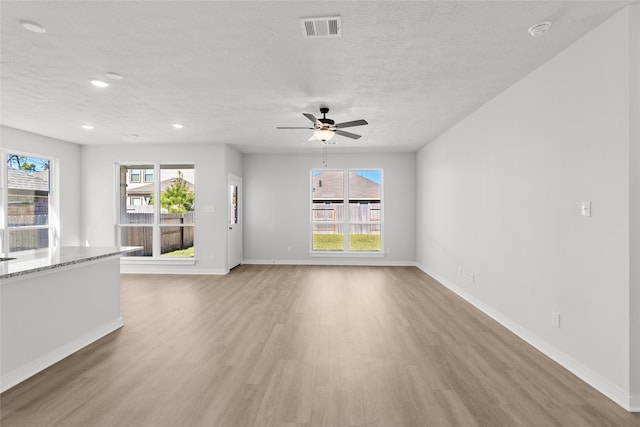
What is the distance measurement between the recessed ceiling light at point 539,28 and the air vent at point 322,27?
1.43m

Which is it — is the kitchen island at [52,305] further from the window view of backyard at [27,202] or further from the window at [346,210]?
the window at [346,210]

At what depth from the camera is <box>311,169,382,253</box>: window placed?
26.1ft

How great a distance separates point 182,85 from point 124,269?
16.1 ft

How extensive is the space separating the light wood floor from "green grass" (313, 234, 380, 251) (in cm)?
347

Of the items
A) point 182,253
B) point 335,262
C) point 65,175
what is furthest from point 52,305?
point 335,262

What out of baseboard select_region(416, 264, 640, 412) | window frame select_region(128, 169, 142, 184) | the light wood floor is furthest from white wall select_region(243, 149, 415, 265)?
baseboard select_region(416, 264, 640, 412)

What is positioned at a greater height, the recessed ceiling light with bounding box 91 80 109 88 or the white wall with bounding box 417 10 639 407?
the recessed ceiling light with bounding box 91 80 109 88

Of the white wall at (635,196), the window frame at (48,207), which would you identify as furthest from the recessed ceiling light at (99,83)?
the white wall at (635,196)

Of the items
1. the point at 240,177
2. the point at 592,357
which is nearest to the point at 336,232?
the point at 240,177

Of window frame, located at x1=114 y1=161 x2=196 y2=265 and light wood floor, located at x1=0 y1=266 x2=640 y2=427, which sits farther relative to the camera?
window frame, located at x1=114 y1=161 x2=196 y2=265

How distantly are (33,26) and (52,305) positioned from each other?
2.22 meters

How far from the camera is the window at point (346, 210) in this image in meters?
7.95

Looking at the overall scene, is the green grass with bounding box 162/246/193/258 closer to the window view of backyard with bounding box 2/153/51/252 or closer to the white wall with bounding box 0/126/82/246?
the white wall with bounding box 0/126/82/246

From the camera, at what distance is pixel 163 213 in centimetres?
686
